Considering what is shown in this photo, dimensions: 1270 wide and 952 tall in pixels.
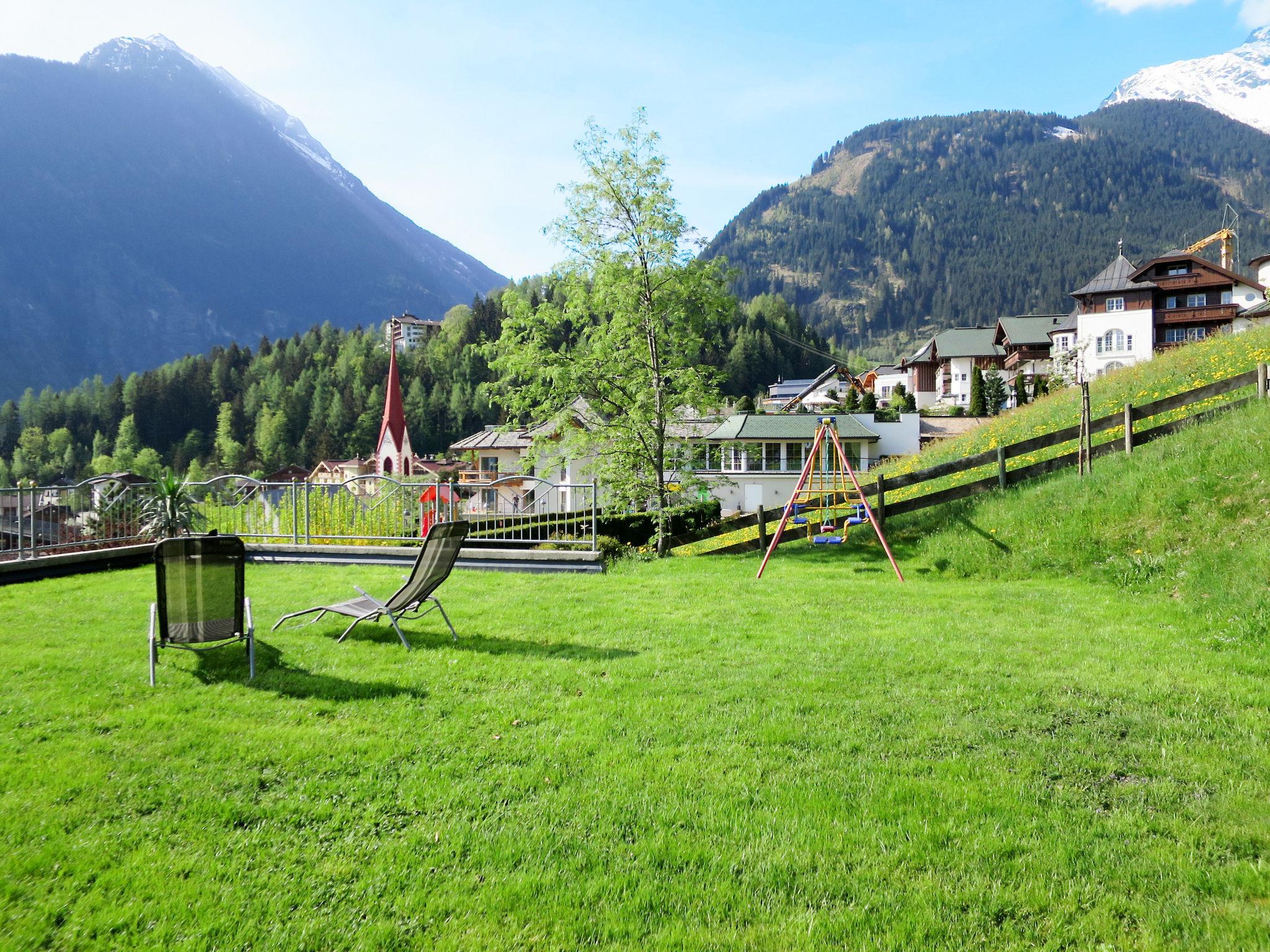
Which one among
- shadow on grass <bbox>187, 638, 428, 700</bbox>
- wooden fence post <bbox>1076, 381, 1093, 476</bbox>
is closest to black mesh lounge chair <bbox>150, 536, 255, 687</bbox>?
shadow on grass <bbox>187, 638, 428, 700</bbox>

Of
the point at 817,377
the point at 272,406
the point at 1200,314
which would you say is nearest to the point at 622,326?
the point at 1200,314

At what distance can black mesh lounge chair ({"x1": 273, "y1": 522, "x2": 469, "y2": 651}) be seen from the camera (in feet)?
22.9

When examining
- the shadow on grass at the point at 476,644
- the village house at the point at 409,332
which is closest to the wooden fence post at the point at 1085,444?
the shadow on grass at the point at 476,644

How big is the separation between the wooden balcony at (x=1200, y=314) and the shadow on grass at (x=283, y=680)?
7107cm

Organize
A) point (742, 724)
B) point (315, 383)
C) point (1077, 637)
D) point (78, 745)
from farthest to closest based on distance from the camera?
1. point (315, 383)
2. point (1077, 637)
3. point (742, 724)
4. point (78, 745)

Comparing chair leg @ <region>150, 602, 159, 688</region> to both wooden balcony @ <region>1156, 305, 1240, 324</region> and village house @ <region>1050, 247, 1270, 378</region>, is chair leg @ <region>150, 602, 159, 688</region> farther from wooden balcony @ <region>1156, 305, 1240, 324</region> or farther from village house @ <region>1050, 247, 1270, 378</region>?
Answer: wooden balcony @ <region>1156, 305, 1240, 324</region>

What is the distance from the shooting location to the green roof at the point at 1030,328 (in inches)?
3415

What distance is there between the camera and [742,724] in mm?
4723

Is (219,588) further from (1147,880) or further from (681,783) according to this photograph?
(1147,880)

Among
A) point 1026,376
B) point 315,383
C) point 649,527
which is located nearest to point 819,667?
point 649,527

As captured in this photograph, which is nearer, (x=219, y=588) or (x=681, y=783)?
(x=681, y=783)

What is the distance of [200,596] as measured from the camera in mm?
6066

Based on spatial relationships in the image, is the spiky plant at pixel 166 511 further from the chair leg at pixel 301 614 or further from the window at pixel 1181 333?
the window at pixel 1181 333

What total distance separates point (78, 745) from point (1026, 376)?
87572mm
